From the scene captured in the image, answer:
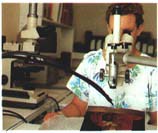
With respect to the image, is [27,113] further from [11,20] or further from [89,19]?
[89,19]

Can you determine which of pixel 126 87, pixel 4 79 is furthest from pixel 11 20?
pixel 126 87

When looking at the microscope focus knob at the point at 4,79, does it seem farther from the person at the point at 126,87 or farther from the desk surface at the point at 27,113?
the person at the point at 126,87

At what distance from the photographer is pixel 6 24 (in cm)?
176

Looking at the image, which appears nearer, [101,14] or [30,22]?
[30,22]

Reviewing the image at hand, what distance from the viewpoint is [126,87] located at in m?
1.03

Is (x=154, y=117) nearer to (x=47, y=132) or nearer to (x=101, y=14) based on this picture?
(x=47, y=132)

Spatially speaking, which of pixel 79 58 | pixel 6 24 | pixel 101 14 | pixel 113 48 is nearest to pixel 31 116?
pixel 113 48

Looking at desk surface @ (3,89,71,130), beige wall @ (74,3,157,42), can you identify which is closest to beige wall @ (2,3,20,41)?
desk surface @ (3,89,71,130)

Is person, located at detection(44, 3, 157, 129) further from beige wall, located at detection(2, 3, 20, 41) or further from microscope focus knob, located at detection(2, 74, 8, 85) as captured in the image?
beige wall, located at detection(2, 3, 20, 41)

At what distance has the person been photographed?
94cm

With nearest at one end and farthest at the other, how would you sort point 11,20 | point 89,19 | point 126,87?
point 126,87, point 11,20, point 89,19

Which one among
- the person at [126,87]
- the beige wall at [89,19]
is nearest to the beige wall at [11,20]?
the person at [126,87]

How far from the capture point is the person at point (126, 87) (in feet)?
3.10

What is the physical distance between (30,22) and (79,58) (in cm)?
140
